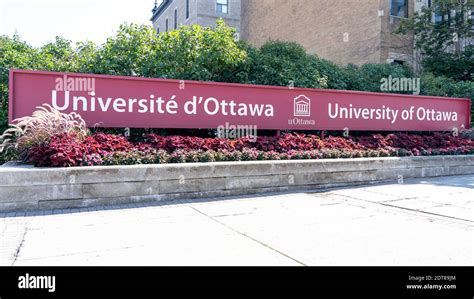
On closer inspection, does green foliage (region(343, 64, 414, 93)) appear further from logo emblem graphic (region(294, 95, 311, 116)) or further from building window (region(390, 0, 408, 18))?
building window (region(390, 0, 408, 18))

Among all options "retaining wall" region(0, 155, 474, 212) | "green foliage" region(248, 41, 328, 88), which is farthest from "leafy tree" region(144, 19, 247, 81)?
"retaining wall" region(0, 155, 474, 212)

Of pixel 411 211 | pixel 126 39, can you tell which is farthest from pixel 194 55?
pixel 411 211

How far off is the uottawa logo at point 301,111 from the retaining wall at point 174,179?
1655 millimetres

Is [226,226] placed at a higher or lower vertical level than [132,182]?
lower

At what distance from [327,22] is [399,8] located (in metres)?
4.45

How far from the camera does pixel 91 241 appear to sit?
459 cm

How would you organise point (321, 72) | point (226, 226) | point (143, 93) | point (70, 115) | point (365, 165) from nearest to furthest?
point (226, 226), point (70, 115), point (143, 93), point (365, 165), point (321, 72)

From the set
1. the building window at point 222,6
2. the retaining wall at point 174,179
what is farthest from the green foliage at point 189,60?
the building window at point 222,6

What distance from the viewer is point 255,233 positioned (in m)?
4.95

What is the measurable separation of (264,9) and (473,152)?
22969 mm

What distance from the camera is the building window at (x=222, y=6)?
3185cm

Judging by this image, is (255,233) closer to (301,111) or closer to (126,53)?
(301,111)

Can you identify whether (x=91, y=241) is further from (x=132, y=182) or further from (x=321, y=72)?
(x=321, y=72)

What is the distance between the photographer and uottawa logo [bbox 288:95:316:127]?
31.8ft
